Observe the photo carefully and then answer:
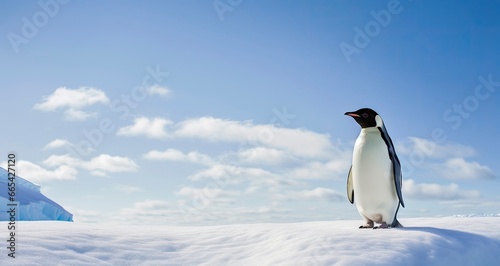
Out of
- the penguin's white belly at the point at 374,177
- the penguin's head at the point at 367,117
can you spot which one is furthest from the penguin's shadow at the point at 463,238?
the penguin's head at the point at 367,117

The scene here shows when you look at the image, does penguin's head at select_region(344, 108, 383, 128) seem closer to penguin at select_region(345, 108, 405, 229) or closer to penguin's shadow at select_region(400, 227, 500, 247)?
penguin at select_region(345, 108, 405, 229)

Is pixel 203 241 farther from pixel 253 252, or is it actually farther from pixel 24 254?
pixel 24 254

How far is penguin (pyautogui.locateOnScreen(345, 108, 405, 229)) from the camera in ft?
18.7

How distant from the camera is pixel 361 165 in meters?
5.76

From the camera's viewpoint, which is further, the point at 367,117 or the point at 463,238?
the point at 367,117

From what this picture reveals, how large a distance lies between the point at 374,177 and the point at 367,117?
2.56 feet

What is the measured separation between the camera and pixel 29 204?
26.0 metres

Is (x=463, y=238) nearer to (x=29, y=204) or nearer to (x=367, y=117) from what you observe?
(x=367, y=117)

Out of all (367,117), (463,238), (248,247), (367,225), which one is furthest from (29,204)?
(463,238)

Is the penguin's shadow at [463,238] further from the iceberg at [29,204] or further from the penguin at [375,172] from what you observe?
the iceberg at [29,204]

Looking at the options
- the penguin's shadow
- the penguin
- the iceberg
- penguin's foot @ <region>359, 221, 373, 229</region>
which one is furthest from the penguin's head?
the iceberg

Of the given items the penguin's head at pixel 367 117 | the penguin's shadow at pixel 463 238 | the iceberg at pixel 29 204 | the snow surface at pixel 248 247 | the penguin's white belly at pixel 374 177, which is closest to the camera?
the snow surface at pixel 248 247

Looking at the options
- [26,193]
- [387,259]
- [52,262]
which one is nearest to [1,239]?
[52,262]

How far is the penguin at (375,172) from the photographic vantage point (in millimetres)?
5703
